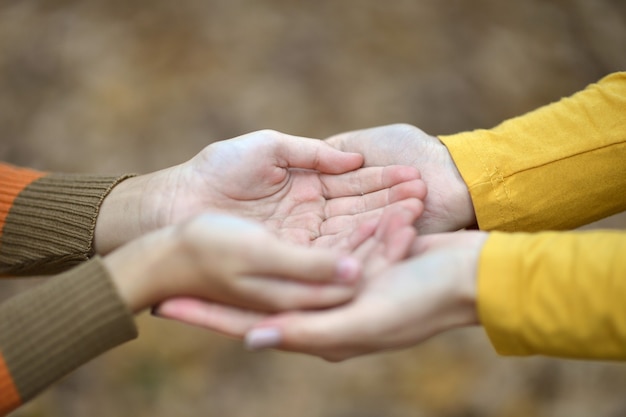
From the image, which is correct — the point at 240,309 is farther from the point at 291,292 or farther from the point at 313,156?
the point at 313,156

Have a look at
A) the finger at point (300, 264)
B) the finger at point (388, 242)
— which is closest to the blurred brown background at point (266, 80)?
the finger at point (388, 242)

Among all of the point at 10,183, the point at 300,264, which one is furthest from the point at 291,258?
the point at 10,183

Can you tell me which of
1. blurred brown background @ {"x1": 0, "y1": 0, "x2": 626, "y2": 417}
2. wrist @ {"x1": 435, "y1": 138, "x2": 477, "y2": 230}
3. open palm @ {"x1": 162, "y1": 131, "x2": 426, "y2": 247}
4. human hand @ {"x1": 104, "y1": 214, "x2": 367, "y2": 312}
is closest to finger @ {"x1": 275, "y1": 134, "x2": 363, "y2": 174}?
open palm @ {"x1": 162, "y1": 131, "x2": 426, "y2": 247}

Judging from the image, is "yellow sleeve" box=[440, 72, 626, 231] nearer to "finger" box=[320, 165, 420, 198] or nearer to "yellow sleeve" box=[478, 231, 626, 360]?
"finger" box=[320, 165, 420, 198]

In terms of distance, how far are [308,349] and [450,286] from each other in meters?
0.19

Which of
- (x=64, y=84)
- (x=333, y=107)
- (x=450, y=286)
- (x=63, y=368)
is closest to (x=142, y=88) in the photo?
(x=64, y=84)

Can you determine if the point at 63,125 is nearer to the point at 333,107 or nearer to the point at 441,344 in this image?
the point at 333,107

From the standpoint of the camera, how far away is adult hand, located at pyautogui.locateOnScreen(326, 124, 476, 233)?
1054 mm

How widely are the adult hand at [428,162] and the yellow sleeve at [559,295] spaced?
0.80ft

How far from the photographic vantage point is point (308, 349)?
80 centimetres

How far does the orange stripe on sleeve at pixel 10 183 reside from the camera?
110 cm

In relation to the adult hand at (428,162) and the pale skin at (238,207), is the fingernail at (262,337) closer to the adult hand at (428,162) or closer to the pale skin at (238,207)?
the pale skin at (238,207)

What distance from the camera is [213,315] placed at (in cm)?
84

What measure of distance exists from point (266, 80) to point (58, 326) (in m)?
1.34
